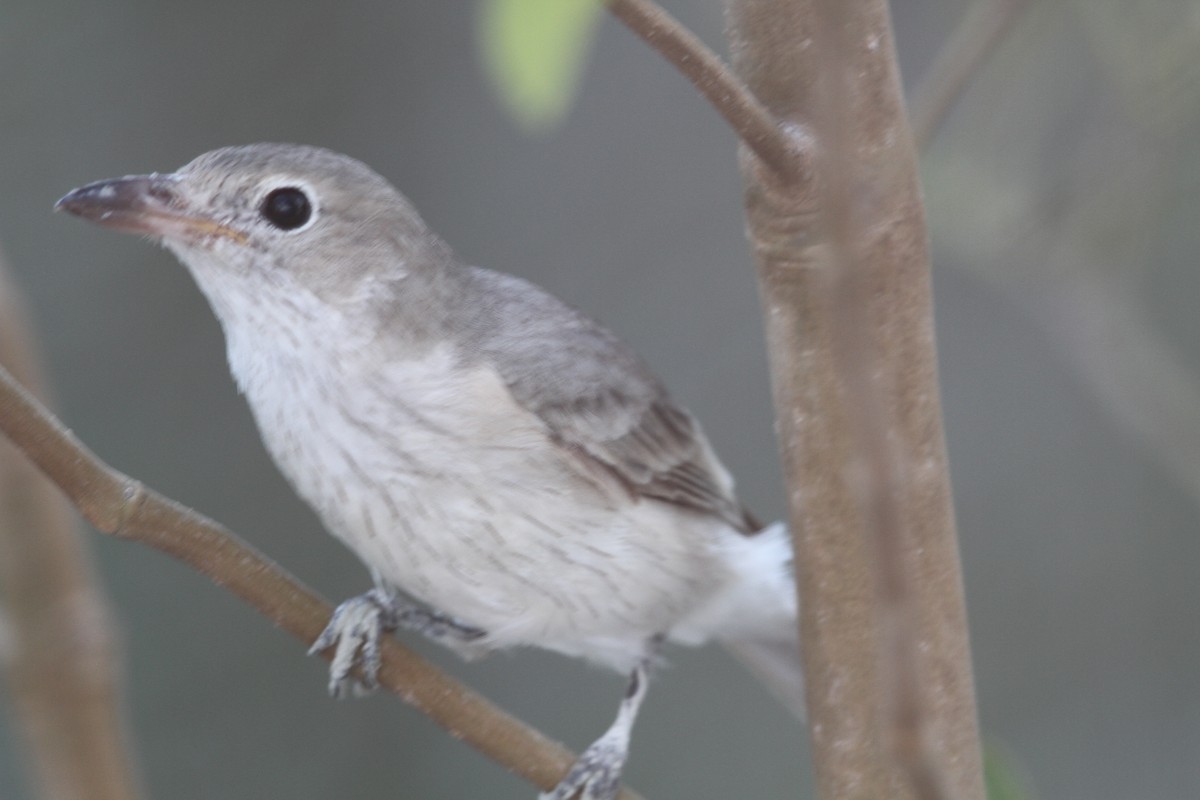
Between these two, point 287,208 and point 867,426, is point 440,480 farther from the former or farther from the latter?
point 867,426

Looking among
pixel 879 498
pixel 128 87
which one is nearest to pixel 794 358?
pixel 879 498

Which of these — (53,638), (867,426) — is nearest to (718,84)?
(867,426)

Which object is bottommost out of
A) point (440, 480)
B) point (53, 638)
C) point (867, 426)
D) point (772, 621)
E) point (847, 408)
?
point (772, 621)

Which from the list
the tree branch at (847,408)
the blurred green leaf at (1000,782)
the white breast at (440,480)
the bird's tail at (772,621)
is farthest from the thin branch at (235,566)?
the bird's tail at (772,621)

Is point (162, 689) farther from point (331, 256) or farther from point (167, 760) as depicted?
point (331, 256)

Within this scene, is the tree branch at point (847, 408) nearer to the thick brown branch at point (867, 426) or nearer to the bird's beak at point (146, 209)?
the thick brown branch at point (867, 426)

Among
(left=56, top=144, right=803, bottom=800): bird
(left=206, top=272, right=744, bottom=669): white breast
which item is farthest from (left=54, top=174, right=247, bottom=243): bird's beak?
(left=206, top=272, right=744, bottom=669): white breast
